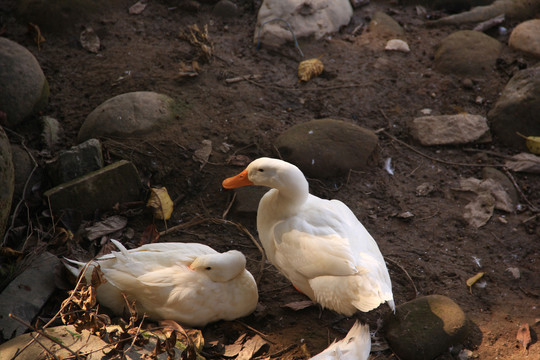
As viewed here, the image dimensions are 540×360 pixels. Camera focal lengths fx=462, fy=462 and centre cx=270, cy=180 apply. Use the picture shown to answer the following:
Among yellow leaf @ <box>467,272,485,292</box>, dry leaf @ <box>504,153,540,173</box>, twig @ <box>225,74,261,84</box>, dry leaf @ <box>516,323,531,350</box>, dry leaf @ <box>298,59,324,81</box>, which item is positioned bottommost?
yellow leaf @ <box>467,272,485,292</box>

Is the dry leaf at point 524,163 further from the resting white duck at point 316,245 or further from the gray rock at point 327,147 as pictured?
the resting white duck at point 316,245

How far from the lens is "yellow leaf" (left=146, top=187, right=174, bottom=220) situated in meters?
3.46

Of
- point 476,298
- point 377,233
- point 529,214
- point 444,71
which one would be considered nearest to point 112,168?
point 377,233

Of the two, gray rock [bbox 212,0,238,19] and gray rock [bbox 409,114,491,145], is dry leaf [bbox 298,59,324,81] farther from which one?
gray rock [bbox 212,0,238,19]

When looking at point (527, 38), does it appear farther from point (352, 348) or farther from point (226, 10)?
point (352, 348)

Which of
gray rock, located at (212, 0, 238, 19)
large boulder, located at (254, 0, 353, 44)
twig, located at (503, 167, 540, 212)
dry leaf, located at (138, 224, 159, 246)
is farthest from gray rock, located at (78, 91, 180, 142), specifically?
twig, located at (503, 167, 540, 212)

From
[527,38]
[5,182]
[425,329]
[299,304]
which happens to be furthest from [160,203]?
[527,38]

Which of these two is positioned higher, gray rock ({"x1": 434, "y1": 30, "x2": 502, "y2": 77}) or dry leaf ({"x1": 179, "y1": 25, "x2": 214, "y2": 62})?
dry leaf ({"x1": 179, "y1": 25, "x2": 214, "y2": 62})

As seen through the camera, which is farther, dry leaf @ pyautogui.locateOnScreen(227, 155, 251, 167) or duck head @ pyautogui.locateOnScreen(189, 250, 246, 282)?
dry leaf @ pyautogui.locateOnScreen(227, 155, 251, 167)

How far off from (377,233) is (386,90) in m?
1.89

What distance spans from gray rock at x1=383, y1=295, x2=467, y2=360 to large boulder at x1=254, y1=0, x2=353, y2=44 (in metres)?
3.45

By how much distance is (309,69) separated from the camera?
4809 mm

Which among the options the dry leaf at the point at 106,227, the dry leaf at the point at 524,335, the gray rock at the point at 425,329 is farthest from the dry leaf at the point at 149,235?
the dry leaf at the point at 524,335

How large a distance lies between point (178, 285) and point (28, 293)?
92 cm
